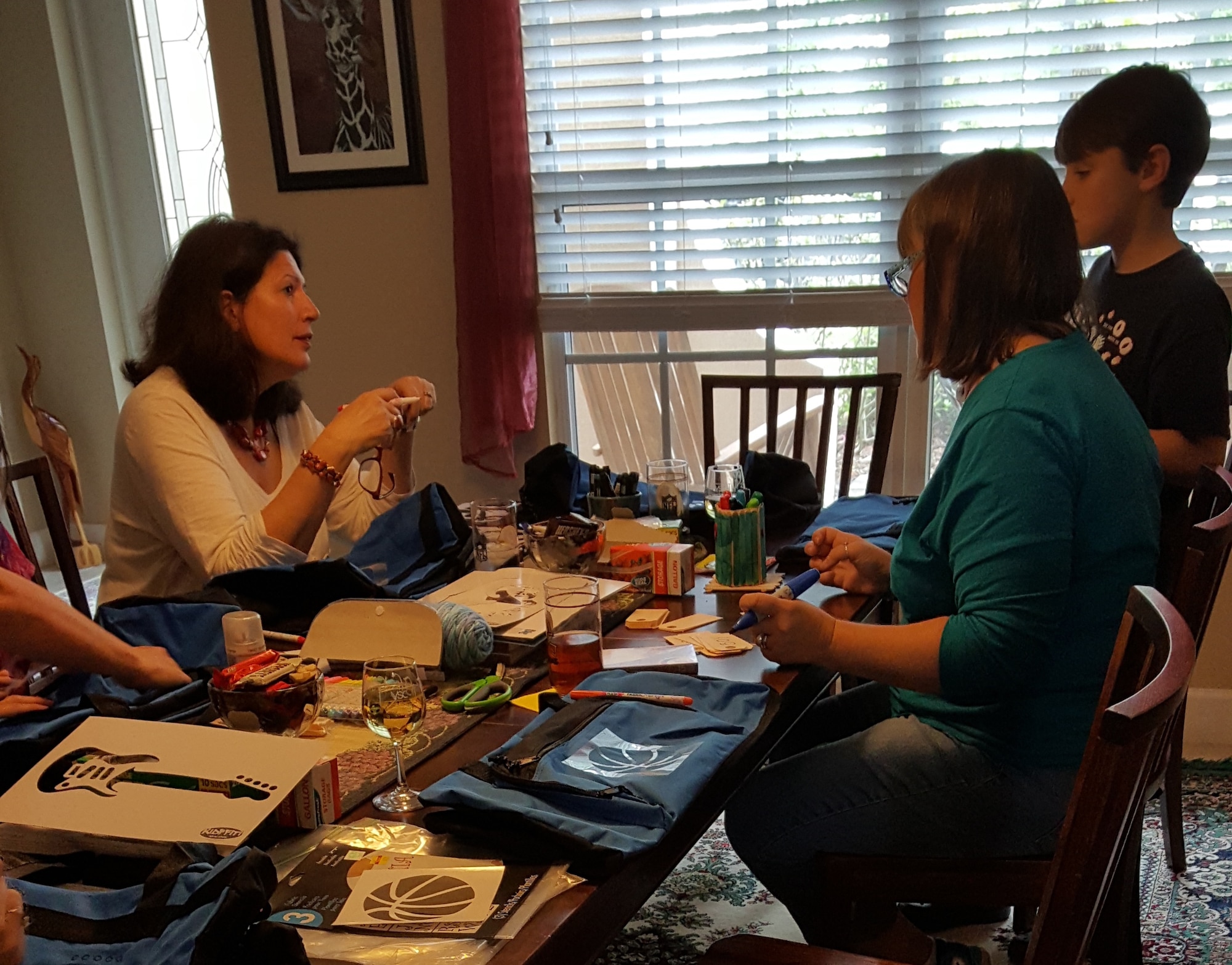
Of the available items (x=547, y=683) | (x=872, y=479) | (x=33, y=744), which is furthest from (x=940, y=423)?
(x=33, y=744)

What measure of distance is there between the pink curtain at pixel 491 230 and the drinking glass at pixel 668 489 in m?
1.02

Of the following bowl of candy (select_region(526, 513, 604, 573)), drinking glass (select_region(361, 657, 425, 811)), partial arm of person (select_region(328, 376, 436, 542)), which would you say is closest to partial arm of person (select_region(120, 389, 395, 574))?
partial arm of person (select_region(328, 376, 436, 542))

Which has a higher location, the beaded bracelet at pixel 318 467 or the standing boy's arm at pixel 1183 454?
the beaded bracelet at pixel 318 467

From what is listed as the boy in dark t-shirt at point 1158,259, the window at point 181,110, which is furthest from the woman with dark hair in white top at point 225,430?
the window at point 181,110

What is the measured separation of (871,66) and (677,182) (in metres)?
0.57

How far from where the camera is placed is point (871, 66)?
8.57ft

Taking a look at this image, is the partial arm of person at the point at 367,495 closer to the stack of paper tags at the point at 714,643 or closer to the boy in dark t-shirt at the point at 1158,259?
the stack of paper tags at the point at 714,643

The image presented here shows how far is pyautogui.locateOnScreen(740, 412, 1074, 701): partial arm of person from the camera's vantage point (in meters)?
1.20

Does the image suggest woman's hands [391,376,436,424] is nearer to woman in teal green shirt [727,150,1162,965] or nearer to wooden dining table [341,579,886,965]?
wooden dining table [341,579,886,965]

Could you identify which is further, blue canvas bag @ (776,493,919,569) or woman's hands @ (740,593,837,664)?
blue canvas bag @ (776,493,919,569)

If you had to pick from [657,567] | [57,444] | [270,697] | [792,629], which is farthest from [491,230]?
[57,444]

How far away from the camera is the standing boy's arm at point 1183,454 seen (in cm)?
187

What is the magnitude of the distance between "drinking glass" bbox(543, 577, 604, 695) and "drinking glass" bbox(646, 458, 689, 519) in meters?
0.59

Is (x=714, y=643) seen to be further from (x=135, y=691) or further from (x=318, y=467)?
(x=318, y=467)
